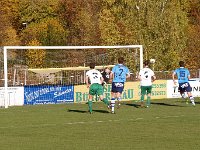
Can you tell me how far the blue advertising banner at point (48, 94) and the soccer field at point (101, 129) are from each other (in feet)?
19.8

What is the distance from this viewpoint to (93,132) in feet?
65.2

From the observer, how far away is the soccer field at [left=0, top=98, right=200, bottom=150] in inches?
668

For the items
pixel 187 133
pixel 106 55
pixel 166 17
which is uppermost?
pixel 166 17

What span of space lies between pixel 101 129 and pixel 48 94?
1553 cm

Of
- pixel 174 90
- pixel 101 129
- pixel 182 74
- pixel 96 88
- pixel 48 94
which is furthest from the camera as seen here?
pixel 174 90

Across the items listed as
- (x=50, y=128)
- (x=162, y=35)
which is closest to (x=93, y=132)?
(x=50, y=128)

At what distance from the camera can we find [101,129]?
2070 centimetres

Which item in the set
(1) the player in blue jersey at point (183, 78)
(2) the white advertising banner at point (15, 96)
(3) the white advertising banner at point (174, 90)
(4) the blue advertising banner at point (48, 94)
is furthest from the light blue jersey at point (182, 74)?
(3) the white advertising banner at point (174, 90)

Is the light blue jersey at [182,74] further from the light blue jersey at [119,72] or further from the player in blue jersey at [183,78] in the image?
the light blue jersey at [119,72]

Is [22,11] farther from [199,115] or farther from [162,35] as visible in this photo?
[199,115]

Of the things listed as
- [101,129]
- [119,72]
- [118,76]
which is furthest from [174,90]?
[101,129]

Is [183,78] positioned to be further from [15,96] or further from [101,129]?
[101,129]

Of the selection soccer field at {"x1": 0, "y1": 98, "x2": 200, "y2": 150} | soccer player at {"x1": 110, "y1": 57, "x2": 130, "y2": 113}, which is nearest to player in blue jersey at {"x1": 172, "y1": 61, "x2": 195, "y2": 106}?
soccer field at {"x1": 0, "y1": 98, "x2": 200, "y2": 150}

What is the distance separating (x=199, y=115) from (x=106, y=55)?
62.4 ft
